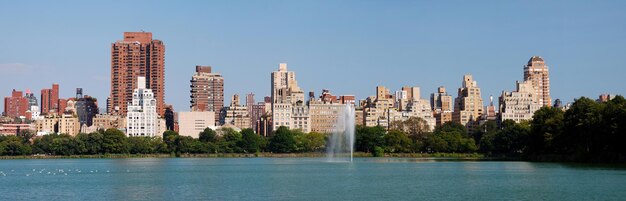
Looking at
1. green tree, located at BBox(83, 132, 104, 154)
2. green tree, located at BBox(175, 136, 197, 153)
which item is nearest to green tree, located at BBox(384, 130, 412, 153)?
green tree, located at BBox(175, 136, 197, 153)

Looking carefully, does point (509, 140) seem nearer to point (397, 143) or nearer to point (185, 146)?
point (397, 143)

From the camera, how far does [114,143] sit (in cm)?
15525

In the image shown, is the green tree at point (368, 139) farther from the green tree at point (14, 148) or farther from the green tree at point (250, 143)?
the green tree at point (14, 148)

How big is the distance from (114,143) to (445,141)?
2071 inches

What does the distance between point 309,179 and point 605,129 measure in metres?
35.8

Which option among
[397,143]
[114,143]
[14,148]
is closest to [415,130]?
[397,143]

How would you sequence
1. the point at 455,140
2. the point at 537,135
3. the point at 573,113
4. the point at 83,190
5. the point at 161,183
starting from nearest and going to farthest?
1. the point at 83,190
2. the point at 161,183
3. the point at 573,113
4. the point at 537,135
5. the point at 455,140

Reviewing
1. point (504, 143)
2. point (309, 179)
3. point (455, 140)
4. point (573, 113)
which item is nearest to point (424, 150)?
point (455, 140)

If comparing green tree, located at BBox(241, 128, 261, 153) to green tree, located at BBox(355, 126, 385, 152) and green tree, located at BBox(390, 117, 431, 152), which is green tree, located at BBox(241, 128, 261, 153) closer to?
green tree, located at BBox(355, 126, 385, 152)

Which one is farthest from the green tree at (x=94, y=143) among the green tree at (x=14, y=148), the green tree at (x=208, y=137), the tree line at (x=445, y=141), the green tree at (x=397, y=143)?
the green tree at (x=397, y=143)

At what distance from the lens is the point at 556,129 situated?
104 m

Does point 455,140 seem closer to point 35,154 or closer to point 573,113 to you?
point 573,113

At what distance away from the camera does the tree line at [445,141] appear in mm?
93812

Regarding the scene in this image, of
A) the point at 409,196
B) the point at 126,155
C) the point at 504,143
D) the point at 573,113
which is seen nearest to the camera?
the point at 409,196
